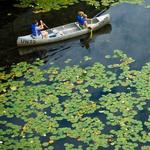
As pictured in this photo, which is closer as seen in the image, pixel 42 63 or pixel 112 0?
pixel 42 63

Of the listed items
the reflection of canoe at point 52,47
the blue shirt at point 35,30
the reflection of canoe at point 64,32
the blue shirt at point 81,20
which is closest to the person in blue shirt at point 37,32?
the blue shirt at point 35,30

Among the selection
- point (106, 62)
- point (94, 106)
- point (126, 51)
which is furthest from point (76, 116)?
point (126, 51)

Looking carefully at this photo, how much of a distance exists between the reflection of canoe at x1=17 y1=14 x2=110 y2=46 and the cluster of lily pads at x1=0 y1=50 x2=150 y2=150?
2.47m

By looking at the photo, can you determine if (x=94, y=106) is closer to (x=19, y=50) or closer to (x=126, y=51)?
(x=126, y=51)

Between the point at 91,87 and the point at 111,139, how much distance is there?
14.9 ft

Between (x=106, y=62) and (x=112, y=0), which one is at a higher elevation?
(x=112, y=0)

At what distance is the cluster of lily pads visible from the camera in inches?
707

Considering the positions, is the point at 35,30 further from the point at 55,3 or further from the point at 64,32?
the point at 55,3

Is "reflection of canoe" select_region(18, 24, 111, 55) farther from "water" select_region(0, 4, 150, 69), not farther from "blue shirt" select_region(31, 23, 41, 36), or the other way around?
"blue shirt" select_region(31, 23, 41, 36)

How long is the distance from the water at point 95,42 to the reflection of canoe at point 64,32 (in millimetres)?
376

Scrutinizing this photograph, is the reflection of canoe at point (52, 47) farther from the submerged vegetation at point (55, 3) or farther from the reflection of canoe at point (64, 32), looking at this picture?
the submerged vegetation at point (55, 3)

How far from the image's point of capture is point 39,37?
26.8 meters

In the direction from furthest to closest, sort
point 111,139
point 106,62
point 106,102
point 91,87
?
point 106,62, point 91,87, point 106,102, point 111,139

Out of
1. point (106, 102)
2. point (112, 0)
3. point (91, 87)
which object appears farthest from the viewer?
point (112, 0)
